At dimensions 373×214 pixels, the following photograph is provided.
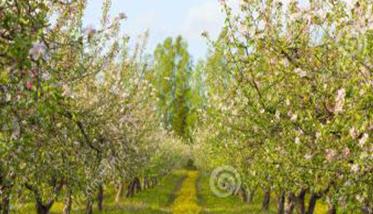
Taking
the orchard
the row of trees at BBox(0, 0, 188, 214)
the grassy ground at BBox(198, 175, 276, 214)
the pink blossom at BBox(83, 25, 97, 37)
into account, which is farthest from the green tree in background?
the pink blossom at BBox(83, 25, 97, 37)

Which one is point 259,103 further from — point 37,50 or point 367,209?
point 37,50

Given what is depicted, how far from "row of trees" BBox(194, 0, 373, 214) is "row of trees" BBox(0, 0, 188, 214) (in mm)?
2978

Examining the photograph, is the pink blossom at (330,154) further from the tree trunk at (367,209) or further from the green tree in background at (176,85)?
the green tree in background at (176,85)

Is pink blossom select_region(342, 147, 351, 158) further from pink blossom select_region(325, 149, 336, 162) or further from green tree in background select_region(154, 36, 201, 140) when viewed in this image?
green tree in background select_region(154, 36, 201, 140)

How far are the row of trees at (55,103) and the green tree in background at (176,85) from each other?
10410 cm

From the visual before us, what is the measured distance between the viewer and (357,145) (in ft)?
35.9

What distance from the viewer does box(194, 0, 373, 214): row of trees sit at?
35.5ft

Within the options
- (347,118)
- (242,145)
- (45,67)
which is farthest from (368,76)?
(242,145)

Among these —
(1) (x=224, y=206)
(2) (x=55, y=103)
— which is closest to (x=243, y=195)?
(1) (x=224, y=206)

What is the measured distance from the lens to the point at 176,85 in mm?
138375

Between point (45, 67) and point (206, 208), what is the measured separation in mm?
31033

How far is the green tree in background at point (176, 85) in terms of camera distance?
133 metres

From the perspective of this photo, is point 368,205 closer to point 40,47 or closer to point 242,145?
point 242,145

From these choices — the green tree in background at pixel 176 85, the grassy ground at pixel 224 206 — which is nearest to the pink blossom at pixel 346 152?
the grassy ground at pixel 224 206
